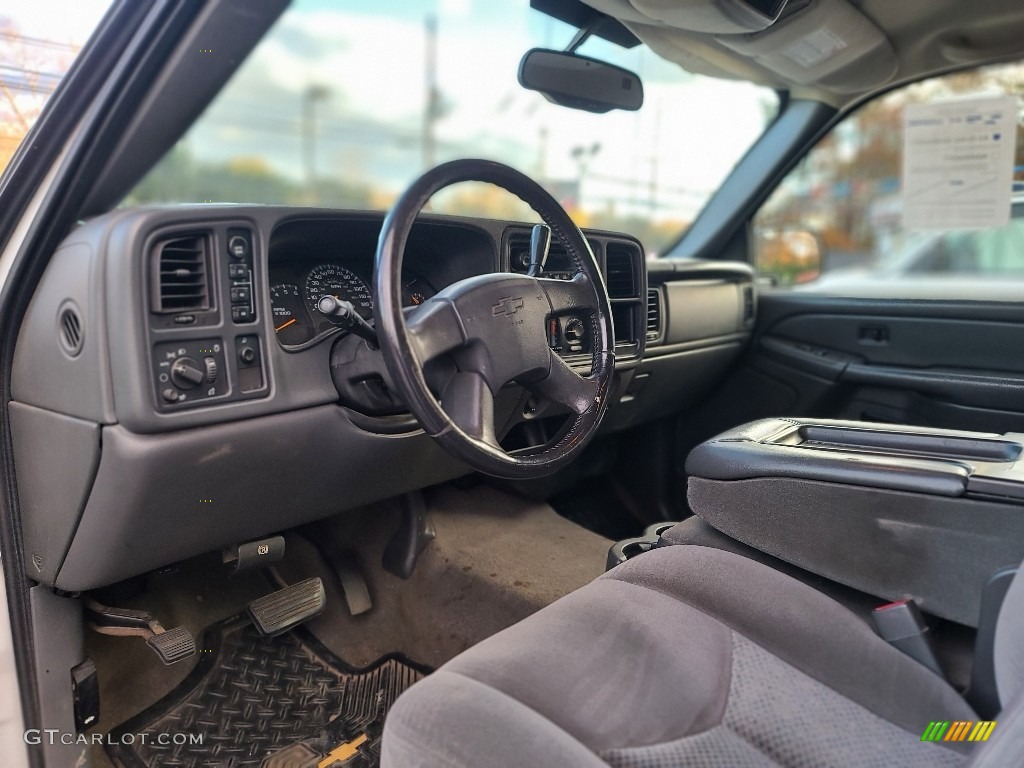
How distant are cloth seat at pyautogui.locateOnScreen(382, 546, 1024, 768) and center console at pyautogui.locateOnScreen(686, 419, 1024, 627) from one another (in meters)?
0.12

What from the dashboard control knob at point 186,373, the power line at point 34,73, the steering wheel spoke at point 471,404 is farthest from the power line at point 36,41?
the steering wheel spoke at point 471,404

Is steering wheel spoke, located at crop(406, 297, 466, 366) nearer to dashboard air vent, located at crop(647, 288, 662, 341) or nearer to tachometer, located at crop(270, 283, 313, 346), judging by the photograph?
tachometer, located at crop(270, 283, 313, 346)

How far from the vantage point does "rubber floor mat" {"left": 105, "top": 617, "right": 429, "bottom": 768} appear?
1703 mm

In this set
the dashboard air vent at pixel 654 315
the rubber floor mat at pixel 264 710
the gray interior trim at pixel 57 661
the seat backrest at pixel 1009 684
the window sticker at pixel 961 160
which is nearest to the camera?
the seat backrest at pixel 1009 684

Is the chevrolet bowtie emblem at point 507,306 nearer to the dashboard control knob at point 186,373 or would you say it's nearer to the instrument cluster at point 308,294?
the instrument cluster at point 308,294

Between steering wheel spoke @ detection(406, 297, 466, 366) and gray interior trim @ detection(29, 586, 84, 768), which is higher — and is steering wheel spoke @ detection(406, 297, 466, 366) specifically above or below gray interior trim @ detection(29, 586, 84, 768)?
above

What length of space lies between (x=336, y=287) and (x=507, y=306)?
17.4 inches

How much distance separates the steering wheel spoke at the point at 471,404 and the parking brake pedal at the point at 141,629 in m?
0.81

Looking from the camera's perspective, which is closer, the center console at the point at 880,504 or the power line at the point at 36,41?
the center console at the point at 880,504

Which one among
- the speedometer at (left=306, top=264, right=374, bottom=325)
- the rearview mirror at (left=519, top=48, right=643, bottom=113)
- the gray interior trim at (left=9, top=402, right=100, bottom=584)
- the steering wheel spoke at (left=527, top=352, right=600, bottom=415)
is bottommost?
the gray interior trim at (left=9, top=402, right=100, bottom=584)

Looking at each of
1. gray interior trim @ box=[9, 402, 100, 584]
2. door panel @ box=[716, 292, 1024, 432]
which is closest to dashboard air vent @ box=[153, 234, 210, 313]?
gray interior trim @ box=[9, 402, 100, 584]

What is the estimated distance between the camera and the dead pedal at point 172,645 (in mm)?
1633

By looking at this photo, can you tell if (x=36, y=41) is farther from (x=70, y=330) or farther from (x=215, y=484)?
(x=215, y=484)

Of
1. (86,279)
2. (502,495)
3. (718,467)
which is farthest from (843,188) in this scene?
(86,279)
